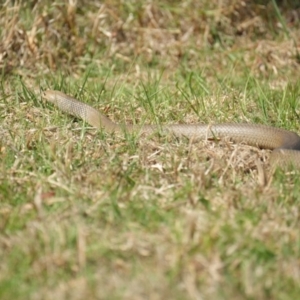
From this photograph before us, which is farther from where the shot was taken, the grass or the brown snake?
the brown snake

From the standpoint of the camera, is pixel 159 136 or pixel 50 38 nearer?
pixel 159 136

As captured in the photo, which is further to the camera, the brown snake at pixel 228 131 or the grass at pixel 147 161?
the brown snake at pixel 228 131

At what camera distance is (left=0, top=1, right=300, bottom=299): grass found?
3150mm

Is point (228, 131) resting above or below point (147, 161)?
below

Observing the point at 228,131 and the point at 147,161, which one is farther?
the point at 228,131

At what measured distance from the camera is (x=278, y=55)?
7.06 meters

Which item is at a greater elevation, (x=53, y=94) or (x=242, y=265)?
(x=242, y=265)

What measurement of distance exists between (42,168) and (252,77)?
7.70 ft

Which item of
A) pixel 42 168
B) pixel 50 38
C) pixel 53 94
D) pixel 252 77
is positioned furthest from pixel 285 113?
pixel 50 38

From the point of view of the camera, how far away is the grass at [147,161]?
3.15m

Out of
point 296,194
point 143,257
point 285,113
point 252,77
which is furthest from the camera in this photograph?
point 252,77

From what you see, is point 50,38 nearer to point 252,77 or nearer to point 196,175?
point 252,77

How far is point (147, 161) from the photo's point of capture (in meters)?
4.50

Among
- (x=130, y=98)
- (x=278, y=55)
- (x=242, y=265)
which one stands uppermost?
(x=242, y=265)
